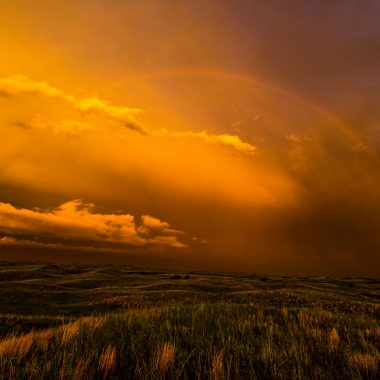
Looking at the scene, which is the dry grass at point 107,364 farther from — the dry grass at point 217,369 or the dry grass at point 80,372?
the dry grass at point 217,369

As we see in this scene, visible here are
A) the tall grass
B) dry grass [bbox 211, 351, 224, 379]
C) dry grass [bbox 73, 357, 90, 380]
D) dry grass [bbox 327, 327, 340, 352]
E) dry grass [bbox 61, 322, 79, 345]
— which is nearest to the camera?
dry grass [bbox 73, 357, 90, 380]

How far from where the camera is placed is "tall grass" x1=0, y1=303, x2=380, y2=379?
5297 mm

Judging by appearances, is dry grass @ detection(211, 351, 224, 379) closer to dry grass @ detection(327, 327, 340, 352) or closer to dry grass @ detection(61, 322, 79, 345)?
dry grass @ detection(327, 327, 340, 352)

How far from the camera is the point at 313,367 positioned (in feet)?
19.1

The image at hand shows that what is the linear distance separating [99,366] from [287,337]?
458cm

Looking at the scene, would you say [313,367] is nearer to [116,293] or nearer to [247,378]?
[247,378]

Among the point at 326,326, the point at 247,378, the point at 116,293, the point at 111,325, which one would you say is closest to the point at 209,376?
the point at 247,378

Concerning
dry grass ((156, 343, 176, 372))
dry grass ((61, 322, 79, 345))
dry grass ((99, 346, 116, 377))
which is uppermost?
dry grass ((156, 343, 176, 372))

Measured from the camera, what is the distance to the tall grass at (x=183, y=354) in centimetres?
530

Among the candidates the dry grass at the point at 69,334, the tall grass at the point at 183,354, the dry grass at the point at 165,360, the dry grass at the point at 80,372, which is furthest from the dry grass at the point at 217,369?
the dry grass at the point at 69,334

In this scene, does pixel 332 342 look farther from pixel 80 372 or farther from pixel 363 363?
pixel 80 372

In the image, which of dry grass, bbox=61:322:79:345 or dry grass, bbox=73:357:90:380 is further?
dry grass, bbox=61:322:79:345

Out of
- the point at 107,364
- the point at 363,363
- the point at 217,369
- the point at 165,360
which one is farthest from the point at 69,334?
the point at 363,363

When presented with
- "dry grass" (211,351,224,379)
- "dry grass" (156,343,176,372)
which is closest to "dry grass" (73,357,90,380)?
"dry grass" (156,343,176,372)
